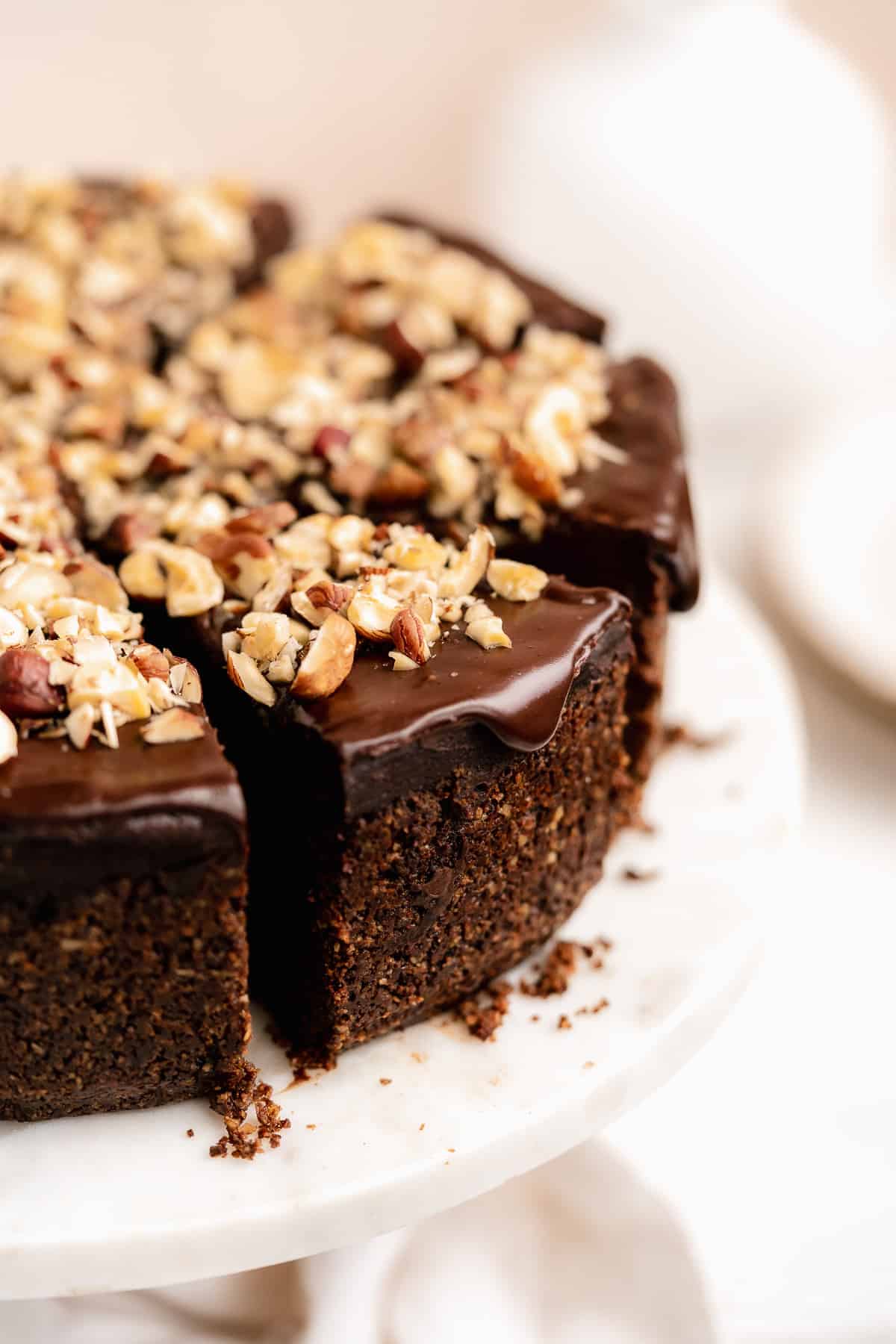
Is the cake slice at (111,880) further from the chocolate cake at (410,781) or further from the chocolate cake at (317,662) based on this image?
the chocolate cake at (410,781)

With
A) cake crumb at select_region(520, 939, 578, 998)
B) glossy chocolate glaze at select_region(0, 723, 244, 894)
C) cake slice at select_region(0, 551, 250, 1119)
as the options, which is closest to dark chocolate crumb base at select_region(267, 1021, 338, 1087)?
cake slice at select_region(0, 551, 250, 1119)

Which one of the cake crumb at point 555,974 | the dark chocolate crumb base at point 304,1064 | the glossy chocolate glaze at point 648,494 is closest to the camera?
A: the dark chocolate crumb base at point 304,1064

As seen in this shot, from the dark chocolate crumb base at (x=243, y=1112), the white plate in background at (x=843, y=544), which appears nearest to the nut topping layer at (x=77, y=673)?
the dark chocolate crumb base at (x=243, y=1112)

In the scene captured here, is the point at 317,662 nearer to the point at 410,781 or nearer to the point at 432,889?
the point at 410,781

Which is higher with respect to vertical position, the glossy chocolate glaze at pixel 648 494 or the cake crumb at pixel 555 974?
the glossy chocolate glaze at pixel 648 494

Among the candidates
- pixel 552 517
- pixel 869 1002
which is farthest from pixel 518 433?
pixel 869 1002

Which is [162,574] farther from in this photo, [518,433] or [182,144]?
[182,144]

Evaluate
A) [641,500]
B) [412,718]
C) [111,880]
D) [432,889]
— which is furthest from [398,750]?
[641,500]
